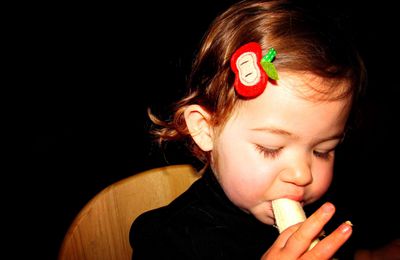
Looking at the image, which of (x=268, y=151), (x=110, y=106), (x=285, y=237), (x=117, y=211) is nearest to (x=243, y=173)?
(x=268, y=151)

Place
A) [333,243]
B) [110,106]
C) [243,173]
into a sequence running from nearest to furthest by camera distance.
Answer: [333,243] < [243,173] < [110,106]

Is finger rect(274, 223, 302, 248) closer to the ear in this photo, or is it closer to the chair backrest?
the ear

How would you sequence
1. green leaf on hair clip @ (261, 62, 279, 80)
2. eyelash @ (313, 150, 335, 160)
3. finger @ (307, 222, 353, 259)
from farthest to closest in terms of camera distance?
eyelash @ (313, 150, 335, 160) < green leaf on hair clip @ (261, 62, 279, 80) < finger @ (307, 222, 353, 259)

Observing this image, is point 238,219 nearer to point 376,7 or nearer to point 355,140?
point 355,140

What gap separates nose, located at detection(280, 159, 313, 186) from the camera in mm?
720

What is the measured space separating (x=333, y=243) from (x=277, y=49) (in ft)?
1.39

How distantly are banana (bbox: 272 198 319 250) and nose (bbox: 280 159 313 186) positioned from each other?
5cm

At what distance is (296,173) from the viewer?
28.4 inches

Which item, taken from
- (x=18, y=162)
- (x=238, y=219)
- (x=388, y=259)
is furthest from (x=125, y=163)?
(x=388, y=259)

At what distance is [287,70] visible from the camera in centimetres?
69

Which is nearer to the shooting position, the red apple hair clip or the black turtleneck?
the red apple hair clip

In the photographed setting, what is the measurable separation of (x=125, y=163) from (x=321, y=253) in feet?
5.70

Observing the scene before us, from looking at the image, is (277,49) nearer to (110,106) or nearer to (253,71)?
(253,71)

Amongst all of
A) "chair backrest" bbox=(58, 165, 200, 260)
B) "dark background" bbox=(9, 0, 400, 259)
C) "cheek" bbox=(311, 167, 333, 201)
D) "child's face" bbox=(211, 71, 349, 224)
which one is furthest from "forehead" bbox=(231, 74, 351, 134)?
"dark background" bbox=(9, 0, 400, 259)
